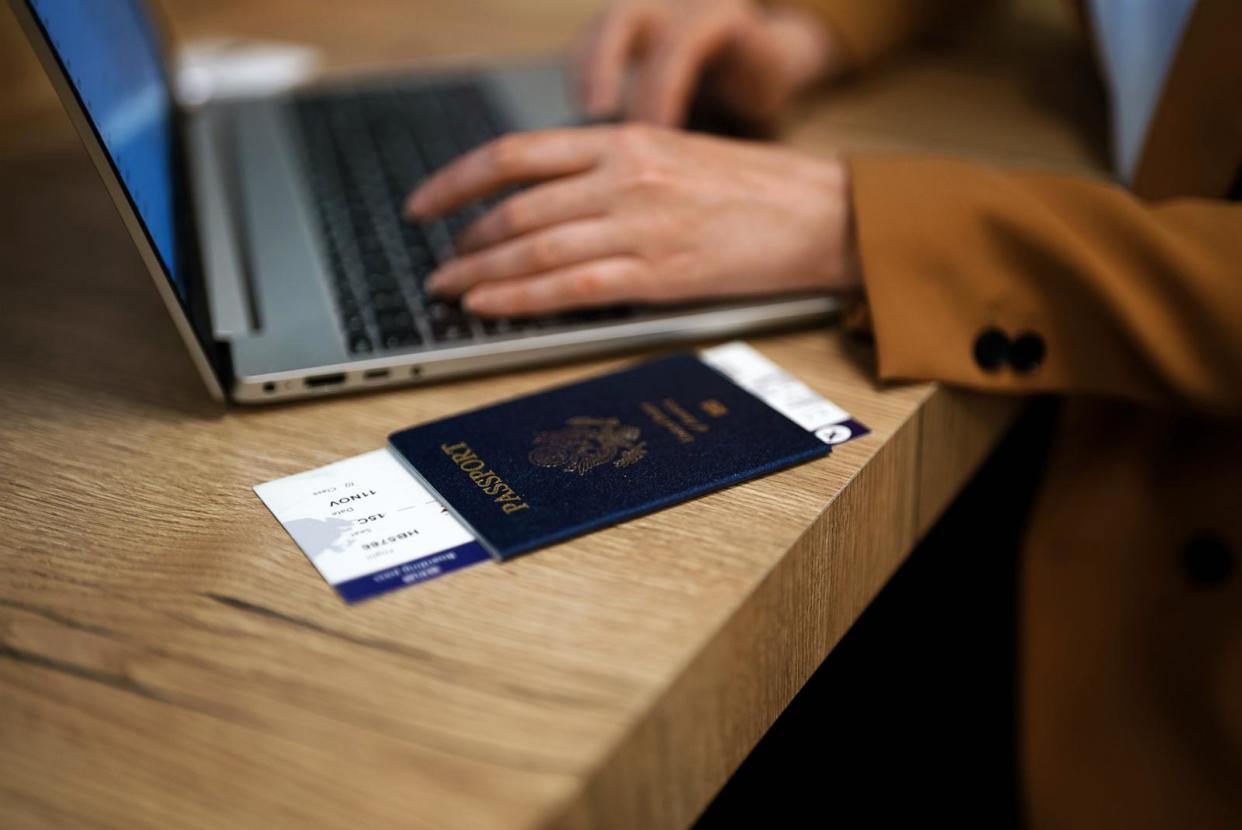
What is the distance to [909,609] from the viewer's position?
95 cm

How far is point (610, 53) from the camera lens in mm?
921

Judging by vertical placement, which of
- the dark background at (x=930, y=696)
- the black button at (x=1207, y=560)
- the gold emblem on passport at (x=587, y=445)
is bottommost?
the dark background at (x=930, y=696)

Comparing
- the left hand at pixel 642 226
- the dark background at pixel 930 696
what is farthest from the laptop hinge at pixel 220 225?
the dark background at pixel 930 696

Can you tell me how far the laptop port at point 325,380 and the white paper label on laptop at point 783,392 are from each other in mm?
197

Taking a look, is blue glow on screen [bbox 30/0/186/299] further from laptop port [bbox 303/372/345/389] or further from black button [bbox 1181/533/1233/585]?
black button [bbox 1181/533/1233/585]

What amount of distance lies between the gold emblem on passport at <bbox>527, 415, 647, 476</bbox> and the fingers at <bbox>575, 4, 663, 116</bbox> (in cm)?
43

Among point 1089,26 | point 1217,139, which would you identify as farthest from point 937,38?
point 1217,139

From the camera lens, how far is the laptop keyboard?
0.61 m

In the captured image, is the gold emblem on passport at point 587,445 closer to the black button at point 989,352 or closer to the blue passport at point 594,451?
the blue passport at point 594,451

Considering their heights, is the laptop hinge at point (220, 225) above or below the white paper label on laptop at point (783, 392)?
above

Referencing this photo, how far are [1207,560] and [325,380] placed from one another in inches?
20.6

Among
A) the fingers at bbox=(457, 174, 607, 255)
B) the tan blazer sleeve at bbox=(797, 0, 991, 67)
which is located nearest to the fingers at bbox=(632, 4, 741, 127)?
the tan blazer sleeve at bbox=(797, 0, 991, 67)

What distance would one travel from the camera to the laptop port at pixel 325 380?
576 millimetres

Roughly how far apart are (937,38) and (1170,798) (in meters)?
0.74
